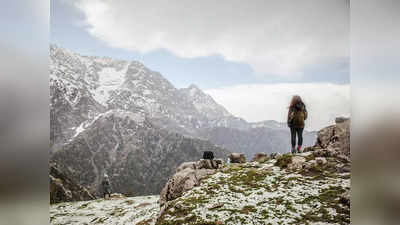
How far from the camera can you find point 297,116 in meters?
9.53

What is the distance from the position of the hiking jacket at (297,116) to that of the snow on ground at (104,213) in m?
7.19

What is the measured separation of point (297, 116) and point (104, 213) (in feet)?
35.7

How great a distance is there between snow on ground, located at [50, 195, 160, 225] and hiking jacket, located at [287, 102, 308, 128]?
719cm

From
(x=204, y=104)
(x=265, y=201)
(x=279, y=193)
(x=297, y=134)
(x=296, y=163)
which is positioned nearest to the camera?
(x=265, y=201)

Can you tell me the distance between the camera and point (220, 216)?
5805mm

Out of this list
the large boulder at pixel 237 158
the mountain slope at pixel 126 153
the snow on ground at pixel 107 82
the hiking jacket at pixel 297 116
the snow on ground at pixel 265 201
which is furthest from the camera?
the snow on ground at pixel 107 82

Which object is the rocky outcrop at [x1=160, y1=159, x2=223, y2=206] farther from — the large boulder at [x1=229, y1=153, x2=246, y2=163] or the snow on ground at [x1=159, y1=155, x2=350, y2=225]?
the large boulder at [x1=229, y1=153, x2=246, y2=163]

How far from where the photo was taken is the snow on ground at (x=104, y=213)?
8933 millimetres

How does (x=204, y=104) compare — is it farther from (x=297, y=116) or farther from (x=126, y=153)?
(x=297, y=116)

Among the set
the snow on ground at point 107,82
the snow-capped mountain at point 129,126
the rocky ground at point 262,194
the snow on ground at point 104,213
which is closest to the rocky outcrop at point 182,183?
the rocky ground at point 262,194

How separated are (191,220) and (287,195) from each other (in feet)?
10.2

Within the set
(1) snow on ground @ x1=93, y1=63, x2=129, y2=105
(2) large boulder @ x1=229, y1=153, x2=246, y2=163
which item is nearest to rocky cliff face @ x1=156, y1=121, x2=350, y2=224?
(2) large boulder @ x1=229, y1=153, x2=246, y2=163

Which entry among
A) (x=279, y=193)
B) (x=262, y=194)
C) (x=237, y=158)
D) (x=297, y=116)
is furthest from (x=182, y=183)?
(x=297, y=116)

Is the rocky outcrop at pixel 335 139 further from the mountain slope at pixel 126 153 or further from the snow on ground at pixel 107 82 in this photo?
the snow on ground at pixel 107 82
